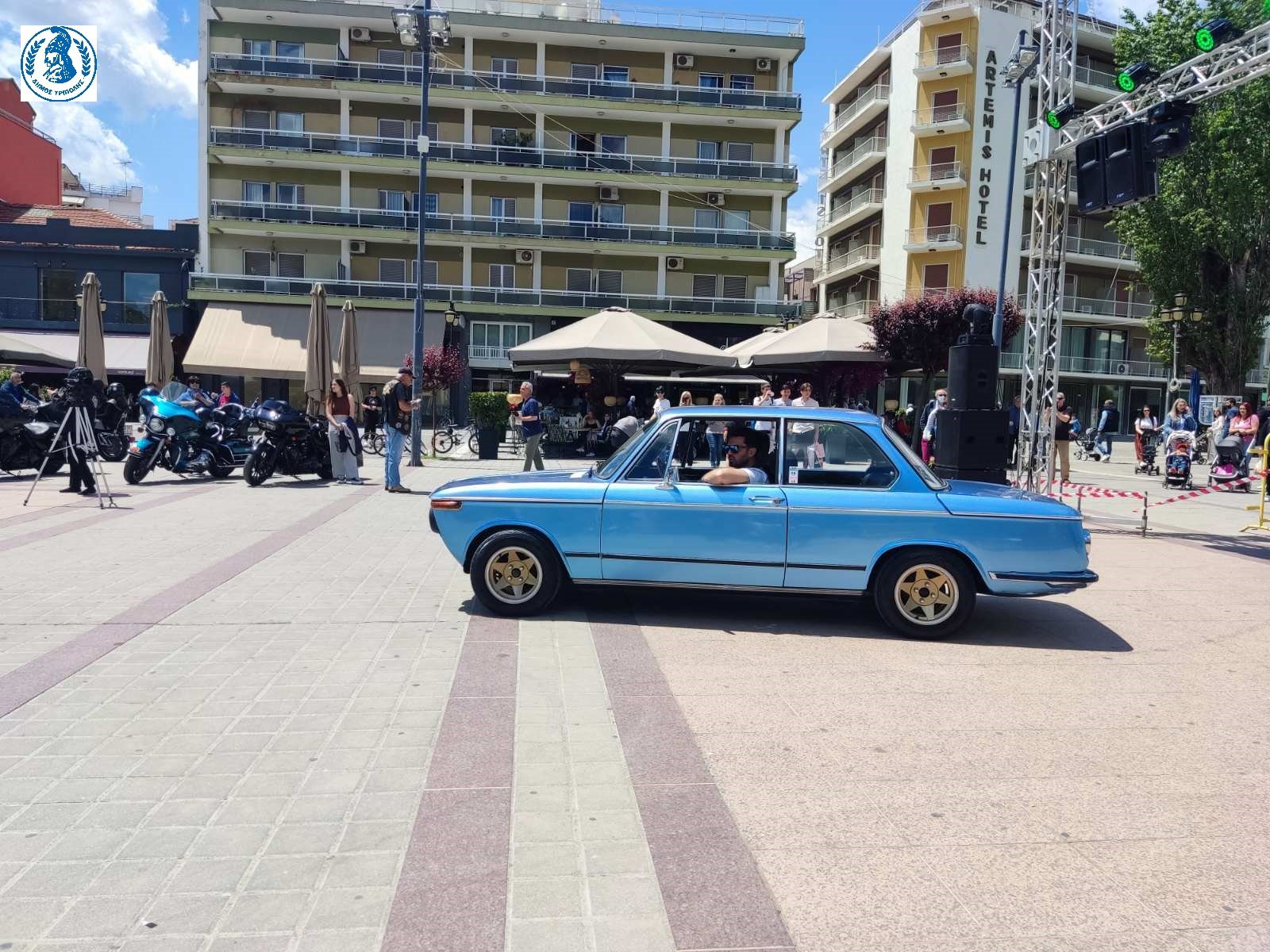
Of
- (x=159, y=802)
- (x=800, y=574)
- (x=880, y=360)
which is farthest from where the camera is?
(x=880, y=360)

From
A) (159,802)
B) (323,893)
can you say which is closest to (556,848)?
(323,893)

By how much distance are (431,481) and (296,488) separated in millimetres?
2354

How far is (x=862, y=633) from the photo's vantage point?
6531 millimetres

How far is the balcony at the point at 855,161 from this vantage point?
164 ft

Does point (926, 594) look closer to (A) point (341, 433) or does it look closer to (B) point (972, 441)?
(B) point (972, 441)

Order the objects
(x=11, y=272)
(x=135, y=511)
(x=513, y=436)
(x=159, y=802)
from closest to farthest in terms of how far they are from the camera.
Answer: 1. (x=159, y=802)
2. (x=135, y=511)
3. (x=513, y=436)
4. (x=11, y=272)

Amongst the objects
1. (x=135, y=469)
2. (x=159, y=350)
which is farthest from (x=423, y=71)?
(x=159, y=350)

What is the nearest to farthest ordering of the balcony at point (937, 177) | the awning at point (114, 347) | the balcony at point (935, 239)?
the awning at point (114, 347), the balcony at point (937, 177), the balcony at point (935, 239)

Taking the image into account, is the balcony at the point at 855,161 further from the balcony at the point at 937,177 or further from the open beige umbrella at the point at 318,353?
the open beige umbrella at the point at 318,353

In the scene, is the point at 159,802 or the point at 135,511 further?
the point at 135,511

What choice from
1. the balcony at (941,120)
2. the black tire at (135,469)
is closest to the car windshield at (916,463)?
the black tire at (135,469)

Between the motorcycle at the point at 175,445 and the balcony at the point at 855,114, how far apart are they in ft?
142

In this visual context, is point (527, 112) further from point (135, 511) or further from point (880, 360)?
point (135, 511)

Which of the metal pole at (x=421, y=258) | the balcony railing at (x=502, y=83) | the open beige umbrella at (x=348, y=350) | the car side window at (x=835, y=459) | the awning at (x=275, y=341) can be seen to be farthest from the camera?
the balcony railing at (x=502, y=83)
